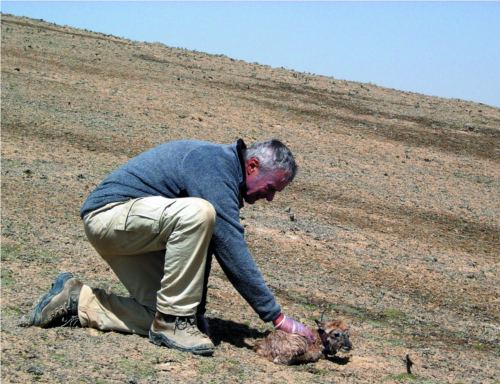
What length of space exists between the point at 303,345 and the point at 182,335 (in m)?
0.68

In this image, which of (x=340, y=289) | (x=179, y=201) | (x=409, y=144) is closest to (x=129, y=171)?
(x=179, y=201)

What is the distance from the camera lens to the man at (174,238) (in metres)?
4.39

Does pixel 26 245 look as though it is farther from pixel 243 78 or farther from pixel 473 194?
pixel 243 78

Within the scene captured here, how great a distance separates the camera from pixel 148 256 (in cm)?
472

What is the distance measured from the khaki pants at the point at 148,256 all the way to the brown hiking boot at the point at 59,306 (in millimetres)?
55

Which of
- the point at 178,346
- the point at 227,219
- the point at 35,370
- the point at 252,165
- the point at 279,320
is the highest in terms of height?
the point at 252,165

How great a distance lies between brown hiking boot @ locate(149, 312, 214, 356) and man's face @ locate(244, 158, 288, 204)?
794 mm

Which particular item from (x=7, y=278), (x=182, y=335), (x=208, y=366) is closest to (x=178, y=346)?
(x=182, y=335)

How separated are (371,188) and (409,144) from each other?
312 cm

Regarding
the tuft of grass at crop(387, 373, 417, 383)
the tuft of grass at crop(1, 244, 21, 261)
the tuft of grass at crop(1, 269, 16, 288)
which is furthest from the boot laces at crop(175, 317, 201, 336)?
the tuft of grass at crop(1, 244, 21, 261)

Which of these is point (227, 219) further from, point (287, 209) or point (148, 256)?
point (287, 209)

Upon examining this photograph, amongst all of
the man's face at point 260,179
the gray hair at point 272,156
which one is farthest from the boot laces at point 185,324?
the gray hair at point 272,156

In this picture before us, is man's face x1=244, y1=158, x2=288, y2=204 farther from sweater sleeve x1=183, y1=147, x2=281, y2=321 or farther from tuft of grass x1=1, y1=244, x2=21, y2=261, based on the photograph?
tuft of grass x1=1, y1=244, x2=21, y2=261

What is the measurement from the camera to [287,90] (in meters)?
16.5
